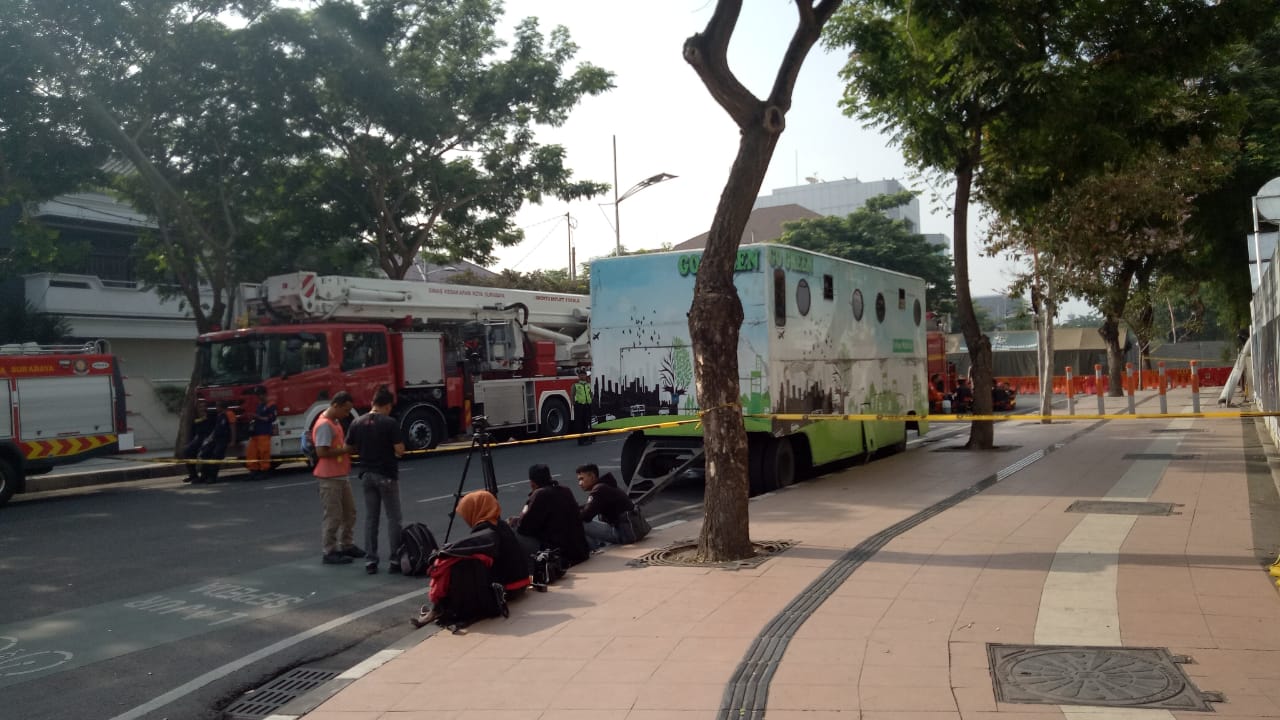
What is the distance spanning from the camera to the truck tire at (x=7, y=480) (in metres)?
14.3

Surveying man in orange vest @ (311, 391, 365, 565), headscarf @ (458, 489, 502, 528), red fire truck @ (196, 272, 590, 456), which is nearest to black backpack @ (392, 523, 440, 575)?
man in orange vest @ (311, 391, 365, 565)

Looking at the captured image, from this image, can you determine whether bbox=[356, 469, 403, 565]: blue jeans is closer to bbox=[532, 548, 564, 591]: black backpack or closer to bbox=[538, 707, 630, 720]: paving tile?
bbox=[532, 548, 564, 591]: black backpack

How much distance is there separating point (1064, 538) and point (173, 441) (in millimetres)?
23053

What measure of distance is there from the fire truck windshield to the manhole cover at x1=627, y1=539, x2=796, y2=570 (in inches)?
431

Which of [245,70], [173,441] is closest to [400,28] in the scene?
[245,70]

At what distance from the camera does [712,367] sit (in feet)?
27.1

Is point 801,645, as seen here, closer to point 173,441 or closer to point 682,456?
point 682,456

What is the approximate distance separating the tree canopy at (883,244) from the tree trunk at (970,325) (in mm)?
26928

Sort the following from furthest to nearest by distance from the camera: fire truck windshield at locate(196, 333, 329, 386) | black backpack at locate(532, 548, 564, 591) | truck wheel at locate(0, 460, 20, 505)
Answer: fire truck windshield at locate(196, 333, 329, 386), truck wheel at locate(0, 460, 20, 505), black backpack at locate(532, 548, 564, 591)

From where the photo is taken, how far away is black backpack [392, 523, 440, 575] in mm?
8625

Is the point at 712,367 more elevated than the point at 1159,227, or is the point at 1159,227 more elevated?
the point at 1159,227

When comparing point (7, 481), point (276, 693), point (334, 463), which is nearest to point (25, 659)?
point (276, 693)

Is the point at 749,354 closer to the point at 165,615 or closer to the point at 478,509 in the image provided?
the point at 478,509

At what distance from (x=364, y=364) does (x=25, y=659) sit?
13.0m
